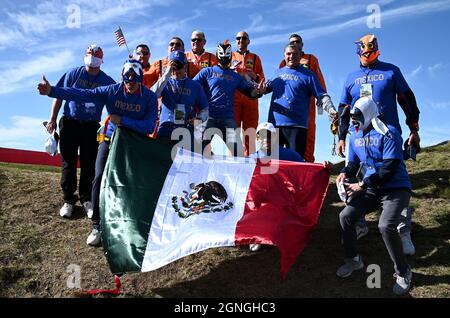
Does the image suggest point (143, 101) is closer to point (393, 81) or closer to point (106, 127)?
point (106, 127)

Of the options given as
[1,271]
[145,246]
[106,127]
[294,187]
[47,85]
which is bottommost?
[1,271]

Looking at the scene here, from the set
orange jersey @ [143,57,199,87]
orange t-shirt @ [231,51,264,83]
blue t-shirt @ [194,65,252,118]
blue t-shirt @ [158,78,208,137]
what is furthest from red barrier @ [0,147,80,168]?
blue t-shirt @ [158,78,208,137]

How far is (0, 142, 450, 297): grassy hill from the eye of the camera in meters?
6.03

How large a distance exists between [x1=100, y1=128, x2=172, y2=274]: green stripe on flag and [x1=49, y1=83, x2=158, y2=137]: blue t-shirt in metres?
0.26

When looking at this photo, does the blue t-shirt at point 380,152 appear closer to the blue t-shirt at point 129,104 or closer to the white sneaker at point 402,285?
the white sneaker at point 402,285

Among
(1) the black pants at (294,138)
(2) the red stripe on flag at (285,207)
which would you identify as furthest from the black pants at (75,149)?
(1) the black pants at (294,138)

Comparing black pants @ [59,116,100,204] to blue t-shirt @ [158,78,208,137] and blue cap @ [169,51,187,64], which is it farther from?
blue cap @ [169,51,187,64]

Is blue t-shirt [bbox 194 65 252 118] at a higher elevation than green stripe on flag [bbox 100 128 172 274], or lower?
higher

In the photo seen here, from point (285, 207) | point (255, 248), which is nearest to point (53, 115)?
point (255, 248)

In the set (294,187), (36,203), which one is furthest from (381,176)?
(36,203)

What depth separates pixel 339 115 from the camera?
23.6 feet

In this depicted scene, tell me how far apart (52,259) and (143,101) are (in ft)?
8.70

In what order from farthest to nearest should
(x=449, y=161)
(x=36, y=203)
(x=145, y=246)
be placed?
(x=449, y=161), (x=36, y=203), (x=145, y=246)

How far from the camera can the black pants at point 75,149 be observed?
7.58 metres
